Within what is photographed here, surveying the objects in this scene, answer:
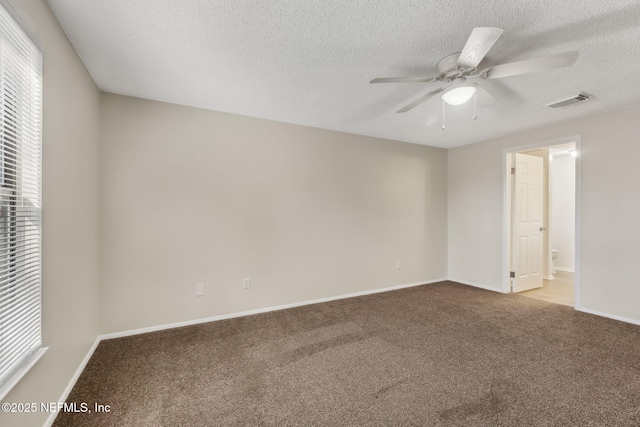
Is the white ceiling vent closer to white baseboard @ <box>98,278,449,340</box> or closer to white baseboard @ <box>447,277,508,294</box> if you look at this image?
white baseboard @ <box>447,277,508,294</box>

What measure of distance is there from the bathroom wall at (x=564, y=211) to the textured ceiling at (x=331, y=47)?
3139mm

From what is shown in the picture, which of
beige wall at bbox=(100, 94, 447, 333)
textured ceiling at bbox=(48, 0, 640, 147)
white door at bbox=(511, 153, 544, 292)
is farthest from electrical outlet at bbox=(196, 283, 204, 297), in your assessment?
white door at bbox=(511, 153, 544, 292)

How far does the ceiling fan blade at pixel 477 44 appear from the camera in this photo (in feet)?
4.49

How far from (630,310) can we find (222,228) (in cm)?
455

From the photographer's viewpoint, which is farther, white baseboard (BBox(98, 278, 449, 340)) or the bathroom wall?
the bathroom wall

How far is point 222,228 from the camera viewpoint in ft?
10.2

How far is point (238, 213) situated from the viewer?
3.18m

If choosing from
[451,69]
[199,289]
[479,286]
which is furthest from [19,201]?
[479,286]

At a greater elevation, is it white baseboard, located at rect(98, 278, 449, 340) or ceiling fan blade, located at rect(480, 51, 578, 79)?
ceiling fan blade, located at rect(480, 51, 578, 79)

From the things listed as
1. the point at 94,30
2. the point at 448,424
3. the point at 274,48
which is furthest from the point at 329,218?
the point at 94,30

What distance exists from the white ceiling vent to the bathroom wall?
11.0 feet

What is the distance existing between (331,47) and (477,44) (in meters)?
0.90

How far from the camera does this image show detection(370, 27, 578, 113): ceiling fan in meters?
1.44

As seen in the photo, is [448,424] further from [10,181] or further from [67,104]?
[67,104]
